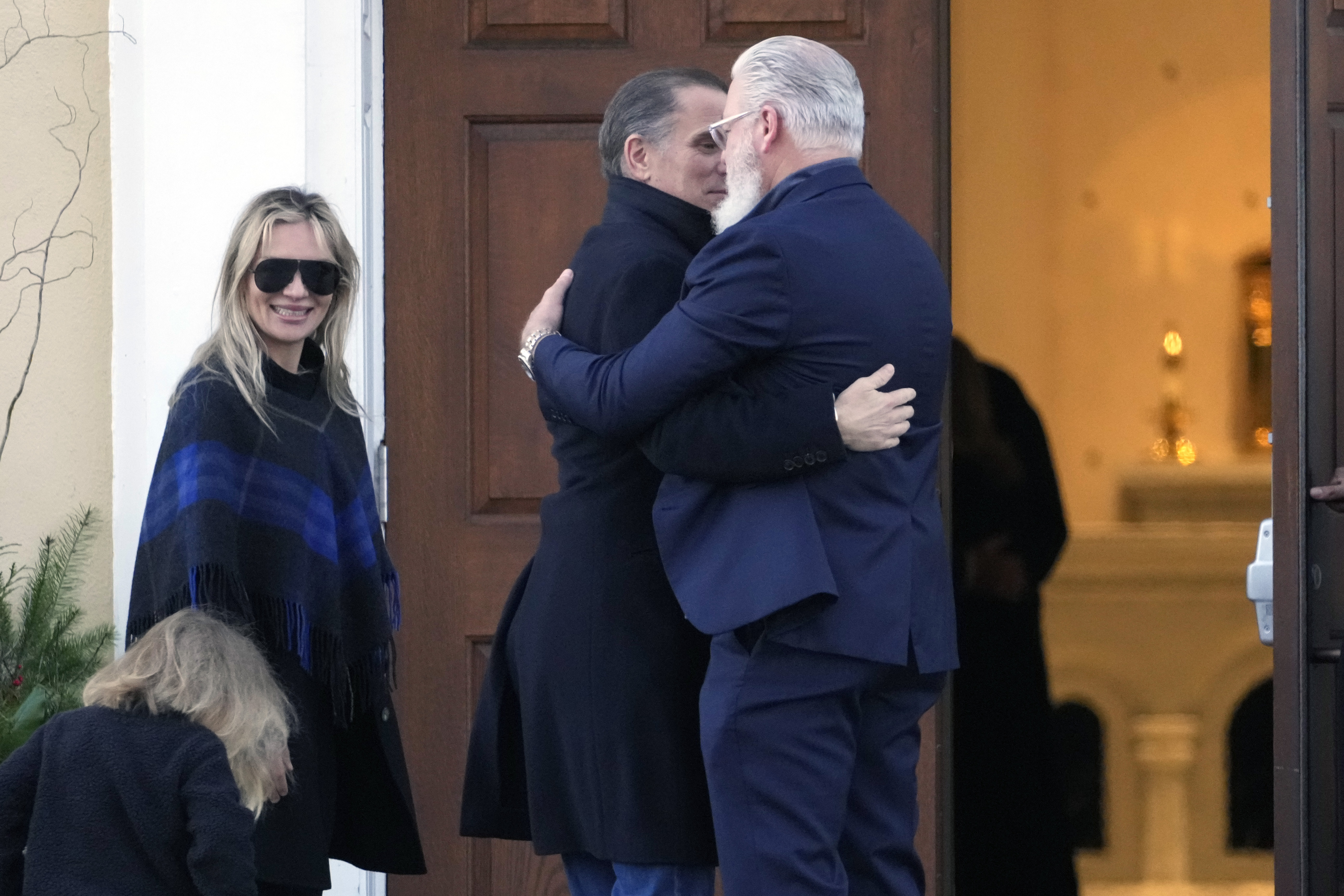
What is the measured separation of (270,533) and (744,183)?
0.90 m

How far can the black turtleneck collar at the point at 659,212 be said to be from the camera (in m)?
2.40

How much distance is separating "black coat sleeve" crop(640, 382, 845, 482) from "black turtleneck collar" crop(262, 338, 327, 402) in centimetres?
75

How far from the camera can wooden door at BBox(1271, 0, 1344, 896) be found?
3.03m

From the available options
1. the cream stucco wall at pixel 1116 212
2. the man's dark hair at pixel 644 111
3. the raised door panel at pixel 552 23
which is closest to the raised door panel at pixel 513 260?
the raised door panel at pixel 552 23

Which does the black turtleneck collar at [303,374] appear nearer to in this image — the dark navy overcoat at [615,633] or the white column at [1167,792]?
the dark navy overcoat at [615,633]

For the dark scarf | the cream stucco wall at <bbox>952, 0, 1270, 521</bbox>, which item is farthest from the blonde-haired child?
the cream stucco wall at <bbox>952, 0, 1270, 521</bbox>

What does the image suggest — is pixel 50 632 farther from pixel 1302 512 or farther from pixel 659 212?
pixel 1302 512

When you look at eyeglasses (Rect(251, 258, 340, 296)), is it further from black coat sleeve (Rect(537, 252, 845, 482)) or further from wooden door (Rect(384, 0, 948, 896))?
wooden door (Rect(384, 0, 948, 896))

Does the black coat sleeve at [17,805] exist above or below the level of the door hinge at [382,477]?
below

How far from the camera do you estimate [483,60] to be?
3.52 metres

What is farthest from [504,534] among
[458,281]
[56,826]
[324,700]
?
[56,826]

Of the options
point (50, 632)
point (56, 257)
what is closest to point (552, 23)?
point (56, 257)

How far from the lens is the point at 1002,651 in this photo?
4762 millimetres

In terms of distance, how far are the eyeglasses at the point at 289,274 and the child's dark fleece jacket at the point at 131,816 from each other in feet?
2.34
